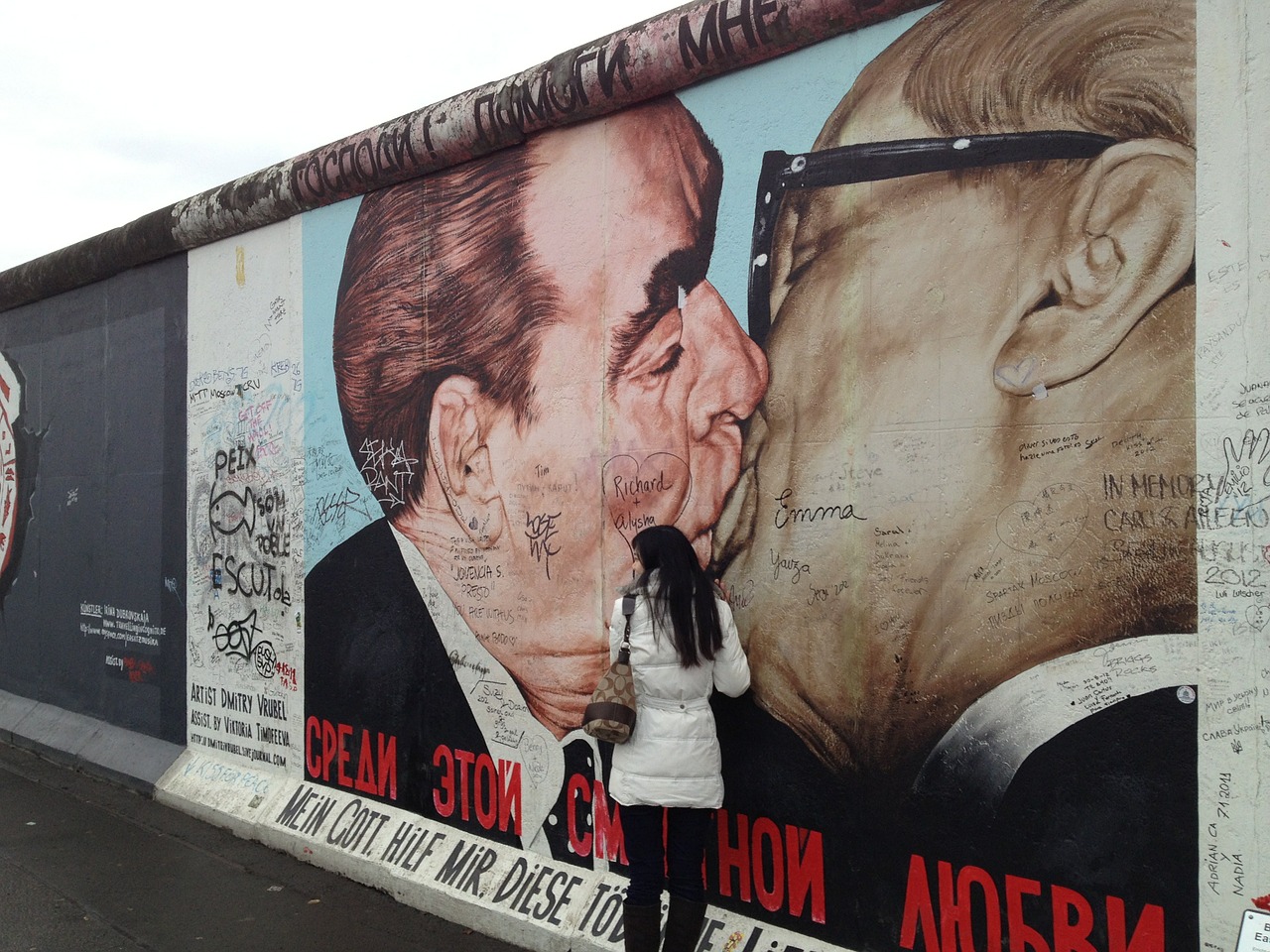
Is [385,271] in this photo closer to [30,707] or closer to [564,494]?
[564,494]

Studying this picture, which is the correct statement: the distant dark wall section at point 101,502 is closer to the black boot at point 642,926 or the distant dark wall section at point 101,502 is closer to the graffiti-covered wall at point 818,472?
the graffiti-covered wall at point 818,472

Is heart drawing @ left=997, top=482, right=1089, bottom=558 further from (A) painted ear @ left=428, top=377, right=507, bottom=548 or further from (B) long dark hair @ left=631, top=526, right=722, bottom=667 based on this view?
(A) painted ear @ left=428, top=377, right=507, bottom=548

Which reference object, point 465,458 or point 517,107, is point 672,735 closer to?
point 465,458

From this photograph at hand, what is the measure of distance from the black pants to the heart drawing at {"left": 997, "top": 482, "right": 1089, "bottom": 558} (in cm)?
146

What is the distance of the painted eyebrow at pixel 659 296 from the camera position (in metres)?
4.52

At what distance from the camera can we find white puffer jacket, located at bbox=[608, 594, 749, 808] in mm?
3828

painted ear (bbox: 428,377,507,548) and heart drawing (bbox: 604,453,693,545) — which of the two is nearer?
heart drawing (bbox: 604,453,693,545)

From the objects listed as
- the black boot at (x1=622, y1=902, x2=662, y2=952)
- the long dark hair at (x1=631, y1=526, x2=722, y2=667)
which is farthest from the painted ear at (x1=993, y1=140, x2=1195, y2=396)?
the black boot at (x1=622, y1=902, x2=662, y2=952)

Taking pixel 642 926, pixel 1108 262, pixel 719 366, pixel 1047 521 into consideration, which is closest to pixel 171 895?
pixel 642 926

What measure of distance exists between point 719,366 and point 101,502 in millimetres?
6144

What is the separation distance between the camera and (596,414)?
4.90 metres

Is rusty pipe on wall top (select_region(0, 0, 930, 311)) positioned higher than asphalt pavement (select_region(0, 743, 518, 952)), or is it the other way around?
rusty pipe on wall top (select_region(0, 0, 930, 311))

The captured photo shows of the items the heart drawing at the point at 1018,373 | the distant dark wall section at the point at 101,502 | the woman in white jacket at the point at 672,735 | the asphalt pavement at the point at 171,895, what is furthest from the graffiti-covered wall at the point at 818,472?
the distant dark wall section at the point at 101,502

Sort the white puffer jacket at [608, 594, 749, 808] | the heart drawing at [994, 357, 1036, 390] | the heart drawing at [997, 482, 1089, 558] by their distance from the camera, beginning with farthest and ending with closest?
the white puffer jacket at [608, 594, 749, 808] < the heart drawing at [994, 357, 1036, 390] < the heart drawing at [997, 482, 1089, 558]
